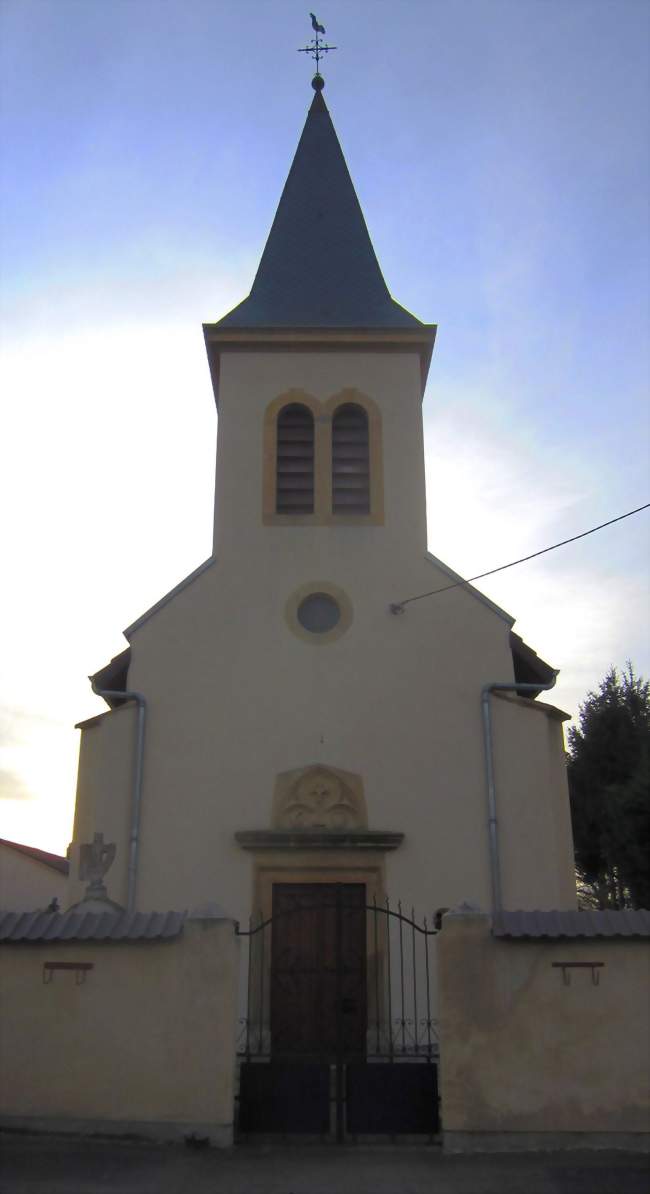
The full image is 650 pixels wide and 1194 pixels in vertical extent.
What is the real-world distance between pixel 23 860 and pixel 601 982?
31.5 meters

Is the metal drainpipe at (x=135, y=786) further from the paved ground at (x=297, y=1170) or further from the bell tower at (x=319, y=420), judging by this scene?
the paved ground at (x=297, y=1170)

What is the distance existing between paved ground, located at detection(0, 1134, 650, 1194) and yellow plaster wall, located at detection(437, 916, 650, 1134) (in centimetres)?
29

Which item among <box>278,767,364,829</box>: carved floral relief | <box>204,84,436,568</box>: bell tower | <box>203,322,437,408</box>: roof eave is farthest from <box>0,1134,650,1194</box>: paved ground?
<box>203,322,437,408</box>: roof eave

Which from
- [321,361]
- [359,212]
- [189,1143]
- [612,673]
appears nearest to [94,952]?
[189,1143]

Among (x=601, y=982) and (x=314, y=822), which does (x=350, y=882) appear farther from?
(x=601, y=982)

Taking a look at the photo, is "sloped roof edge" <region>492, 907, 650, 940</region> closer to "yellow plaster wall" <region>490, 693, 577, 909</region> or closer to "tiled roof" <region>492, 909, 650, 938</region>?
"tiled roof" <region>492, 909, 650, 938</region>

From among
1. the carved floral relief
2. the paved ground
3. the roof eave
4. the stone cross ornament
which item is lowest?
→ the paved ground

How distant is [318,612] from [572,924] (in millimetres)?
5891

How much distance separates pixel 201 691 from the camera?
509 inches

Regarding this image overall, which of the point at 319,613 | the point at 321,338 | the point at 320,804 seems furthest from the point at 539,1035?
the point at 321,338

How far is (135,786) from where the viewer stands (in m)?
12.4

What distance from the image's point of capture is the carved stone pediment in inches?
486

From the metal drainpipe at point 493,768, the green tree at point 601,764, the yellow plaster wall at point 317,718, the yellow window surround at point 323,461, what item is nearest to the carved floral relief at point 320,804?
the yellow plaster wall at point 317,718

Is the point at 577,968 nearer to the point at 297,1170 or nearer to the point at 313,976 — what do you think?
the point at 297,1170
